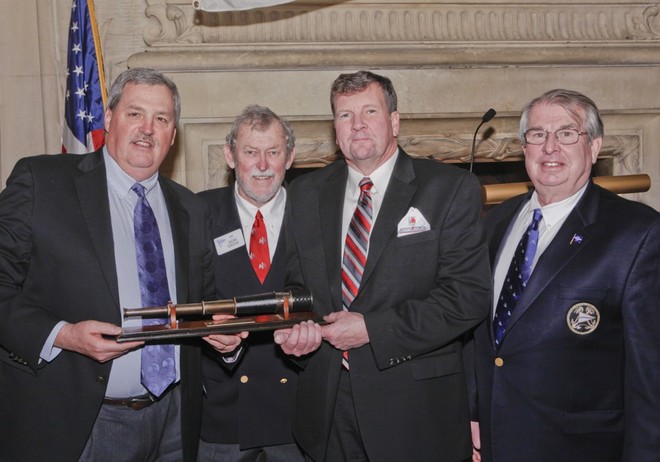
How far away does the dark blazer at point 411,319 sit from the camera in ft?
9.84

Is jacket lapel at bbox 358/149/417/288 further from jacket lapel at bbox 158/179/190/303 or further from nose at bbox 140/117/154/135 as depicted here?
nose at bbox 140/117/154/135

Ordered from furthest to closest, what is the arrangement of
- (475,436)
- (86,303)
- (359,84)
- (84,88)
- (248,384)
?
(84,88) < (248,384) < (475,436) < (359,84) < (86,303)

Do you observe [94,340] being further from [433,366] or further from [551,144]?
[551,144]

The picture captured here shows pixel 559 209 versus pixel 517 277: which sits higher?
pixel 559 209

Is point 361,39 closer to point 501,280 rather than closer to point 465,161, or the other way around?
point 465,161

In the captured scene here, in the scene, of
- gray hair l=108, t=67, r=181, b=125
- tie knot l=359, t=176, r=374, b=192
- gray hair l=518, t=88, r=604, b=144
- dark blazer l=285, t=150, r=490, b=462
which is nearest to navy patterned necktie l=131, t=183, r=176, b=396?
gray hair l=108, t=67, r=181, b=125

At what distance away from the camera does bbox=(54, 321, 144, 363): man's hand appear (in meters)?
2.64

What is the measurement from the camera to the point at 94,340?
8.68ft

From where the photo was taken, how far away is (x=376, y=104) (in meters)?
3.17

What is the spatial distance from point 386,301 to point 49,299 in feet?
3.76

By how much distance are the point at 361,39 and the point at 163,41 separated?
3.79 feet

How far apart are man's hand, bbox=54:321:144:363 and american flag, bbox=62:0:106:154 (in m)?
A: 1.92

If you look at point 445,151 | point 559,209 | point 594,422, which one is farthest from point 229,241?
point 445,151

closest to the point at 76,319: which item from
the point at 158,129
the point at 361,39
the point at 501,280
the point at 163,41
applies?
the point at 158,129
